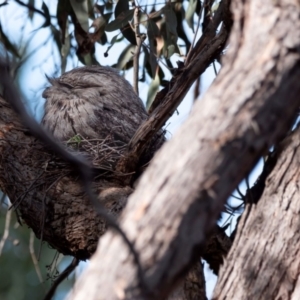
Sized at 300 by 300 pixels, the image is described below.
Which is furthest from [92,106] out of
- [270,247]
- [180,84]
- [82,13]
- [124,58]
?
[270,247]

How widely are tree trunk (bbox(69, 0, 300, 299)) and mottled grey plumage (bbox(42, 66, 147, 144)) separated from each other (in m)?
2.13

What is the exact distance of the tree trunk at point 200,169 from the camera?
1.27 m

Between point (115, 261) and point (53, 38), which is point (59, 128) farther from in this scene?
point (115, 261)

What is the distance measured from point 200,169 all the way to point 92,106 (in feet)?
8.02

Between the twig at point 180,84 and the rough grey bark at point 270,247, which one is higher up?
the twig at point 180,84

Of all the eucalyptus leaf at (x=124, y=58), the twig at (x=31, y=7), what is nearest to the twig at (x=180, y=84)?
the eucalyptus leaf at (x=124, y=58)

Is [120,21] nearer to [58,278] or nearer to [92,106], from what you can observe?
[92,106]

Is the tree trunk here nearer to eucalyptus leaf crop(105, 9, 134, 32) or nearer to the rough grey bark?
the rough grey bark

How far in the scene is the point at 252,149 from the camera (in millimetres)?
1324

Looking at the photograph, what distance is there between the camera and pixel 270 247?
6.73ft

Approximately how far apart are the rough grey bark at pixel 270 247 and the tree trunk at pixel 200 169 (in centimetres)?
75

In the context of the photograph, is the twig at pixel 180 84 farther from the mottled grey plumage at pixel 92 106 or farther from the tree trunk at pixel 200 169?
the tree trunk at pixel 200 169

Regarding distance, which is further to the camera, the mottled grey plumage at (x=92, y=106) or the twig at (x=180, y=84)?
the mottled grey plumage at (x=92, y=106)

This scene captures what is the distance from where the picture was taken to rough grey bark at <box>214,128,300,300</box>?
2.04 meters
